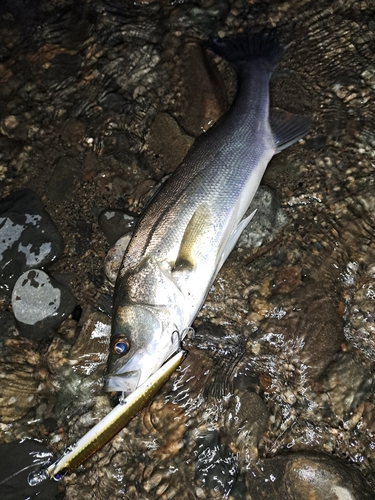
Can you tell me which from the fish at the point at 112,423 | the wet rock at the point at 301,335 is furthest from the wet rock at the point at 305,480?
the fish at the point at 112,423

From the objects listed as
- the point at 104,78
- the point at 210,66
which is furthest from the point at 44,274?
the point at 210,66

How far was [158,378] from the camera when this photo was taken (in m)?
3.00

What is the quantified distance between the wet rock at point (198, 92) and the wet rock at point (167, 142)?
13 cm

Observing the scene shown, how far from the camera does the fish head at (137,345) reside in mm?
2992

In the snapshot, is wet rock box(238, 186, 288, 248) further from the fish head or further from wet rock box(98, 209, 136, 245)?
the fish head

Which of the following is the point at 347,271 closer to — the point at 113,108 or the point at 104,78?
the point at 113,108

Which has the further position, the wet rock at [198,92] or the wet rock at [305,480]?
the wet rock at [198,92]

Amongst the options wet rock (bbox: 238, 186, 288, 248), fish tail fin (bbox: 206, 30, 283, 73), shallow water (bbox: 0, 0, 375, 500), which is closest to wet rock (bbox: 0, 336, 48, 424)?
shallow water (bbox: 0, 0, 375, 500)

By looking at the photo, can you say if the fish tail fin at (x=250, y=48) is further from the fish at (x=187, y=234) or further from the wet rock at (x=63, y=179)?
the wet rock at (x=63, y=179)

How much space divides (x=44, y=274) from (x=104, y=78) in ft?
7.16

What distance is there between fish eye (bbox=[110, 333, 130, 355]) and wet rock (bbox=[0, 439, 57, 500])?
142cm

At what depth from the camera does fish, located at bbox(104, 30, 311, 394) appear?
3.13 metres

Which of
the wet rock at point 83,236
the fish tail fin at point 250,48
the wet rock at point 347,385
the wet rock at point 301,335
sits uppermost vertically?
the fish tail fin at point 250,48

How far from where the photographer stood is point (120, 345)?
3121 millimetres
